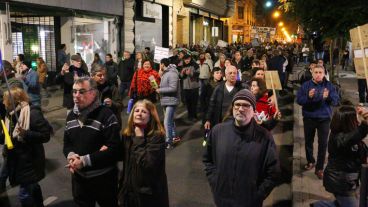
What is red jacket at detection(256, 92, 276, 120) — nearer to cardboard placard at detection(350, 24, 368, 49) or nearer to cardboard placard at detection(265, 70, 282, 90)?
cardboard placard at detection(265, 70, 282, 90)

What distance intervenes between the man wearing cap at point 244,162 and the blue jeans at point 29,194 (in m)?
2.36

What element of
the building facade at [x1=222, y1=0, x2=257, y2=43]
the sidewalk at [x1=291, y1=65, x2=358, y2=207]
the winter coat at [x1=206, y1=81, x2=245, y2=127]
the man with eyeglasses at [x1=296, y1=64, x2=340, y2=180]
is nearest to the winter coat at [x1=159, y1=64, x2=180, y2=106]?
the winter coat at [x1=206, y1=81, x2=245, y2=127]

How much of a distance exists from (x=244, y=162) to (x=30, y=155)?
8.47 ft

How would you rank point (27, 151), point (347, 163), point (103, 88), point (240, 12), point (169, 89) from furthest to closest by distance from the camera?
point (240, 12) → point (169, 89) → point (103, 88) → point (27, 151) → point (347, 163)

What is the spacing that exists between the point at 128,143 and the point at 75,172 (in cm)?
61

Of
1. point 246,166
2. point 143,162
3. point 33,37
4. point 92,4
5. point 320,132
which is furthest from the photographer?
point 92,4

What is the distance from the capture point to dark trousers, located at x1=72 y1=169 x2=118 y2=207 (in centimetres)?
418

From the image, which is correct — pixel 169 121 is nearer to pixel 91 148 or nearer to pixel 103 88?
pixel 103 88

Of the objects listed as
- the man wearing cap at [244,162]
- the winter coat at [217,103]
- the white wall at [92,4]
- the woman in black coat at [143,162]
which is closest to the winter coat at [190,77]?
the winter coat at [217,103]

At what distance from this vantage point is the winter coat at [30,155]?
4875 mm

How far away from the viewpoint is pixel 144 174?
3.86 m

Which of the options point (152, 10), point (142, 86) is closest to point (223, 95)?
point (142, 86)

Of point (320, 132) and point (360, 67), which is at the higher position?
point (360, 67)

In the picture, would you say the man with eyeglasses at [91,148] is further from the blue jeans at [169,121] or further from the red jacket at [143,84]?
the red jacket at [143,84]
